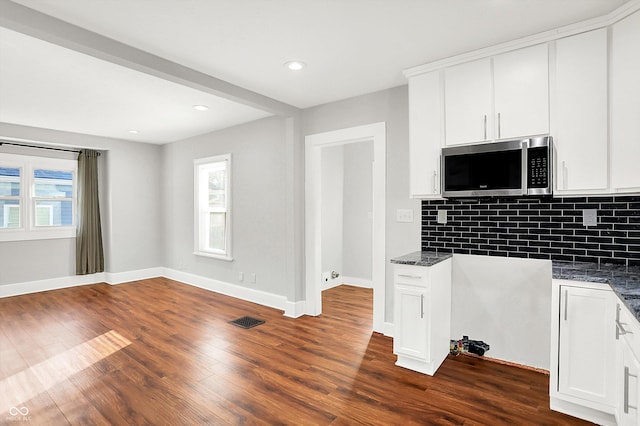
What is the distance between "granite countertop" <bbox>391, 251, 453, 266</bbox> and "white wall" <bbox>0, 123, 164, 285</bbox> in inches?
206

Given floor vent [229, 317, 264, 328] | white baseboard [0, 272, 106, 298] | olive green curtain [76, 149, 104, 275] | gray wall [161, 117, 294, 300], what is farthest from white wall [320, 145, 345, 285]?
white baseboard [0, 272, 106, 298]

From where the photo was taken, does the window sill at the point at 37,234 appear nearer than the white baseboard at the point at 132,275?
Yes

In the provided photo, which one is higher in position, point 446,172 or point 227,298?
point 446,172

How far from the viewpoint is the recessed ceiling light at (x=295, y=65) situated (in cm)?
287

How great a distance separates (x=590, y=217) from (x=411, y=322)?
153 centimetres

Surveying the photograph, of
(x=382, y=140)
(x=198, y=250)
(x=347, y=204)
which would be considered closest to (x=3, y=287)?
(x=198, y=250)

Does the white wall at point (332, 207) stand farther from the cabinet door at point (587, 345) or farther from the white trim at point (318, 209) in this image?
the cabinet door at point (587, 345)

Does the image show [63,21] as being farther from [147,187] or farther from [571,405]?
[147,187]

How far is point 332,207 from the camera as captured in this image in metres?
5.70

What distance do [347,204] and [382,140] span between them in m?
2.46

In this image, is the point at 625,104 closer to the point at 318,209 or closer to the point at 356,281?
the point at 318,209

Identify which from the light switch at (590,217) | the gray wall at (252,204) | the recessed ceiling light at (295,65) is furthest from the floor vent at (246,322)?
the light switch at (590,217)

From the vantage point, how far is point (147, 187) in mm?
6387

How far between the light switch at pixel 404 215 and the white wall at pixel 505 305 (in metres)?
0.55
